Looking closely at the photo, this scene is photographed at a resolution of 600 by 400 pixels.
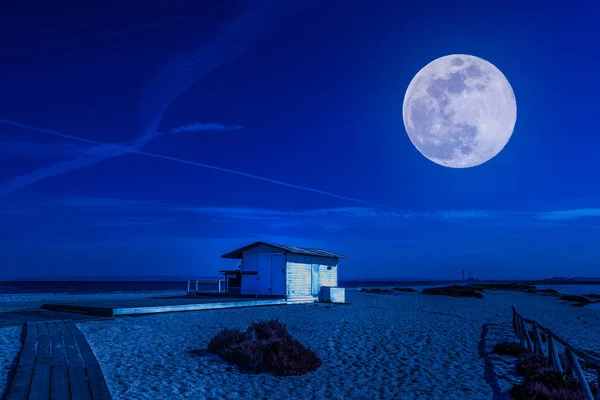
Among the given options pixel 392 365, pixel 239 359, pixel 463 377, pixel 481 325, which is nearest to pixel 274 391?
pixel 239 359

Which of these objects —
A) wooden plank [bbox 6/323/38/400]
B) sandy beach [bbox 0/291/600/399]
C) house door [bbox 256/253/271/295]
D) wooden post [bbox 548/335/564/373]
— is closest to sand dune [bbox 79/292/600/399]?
sandy beach [bbox 0/291/600/399]

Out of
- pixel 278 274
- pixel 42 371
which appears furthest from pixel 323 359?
pixel 278 274

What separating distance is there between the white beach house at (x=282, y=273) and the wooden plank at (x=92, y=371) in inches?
588

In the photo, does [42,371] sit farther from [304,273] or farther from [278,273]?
[304,273]

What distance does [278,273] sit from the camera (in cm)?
2631

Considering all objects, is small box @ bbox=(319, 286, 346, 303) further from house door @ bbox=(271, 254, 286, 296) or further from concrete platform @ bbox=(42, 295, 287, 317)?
concrete platform @ bbox=(42, 295, 287, 317)

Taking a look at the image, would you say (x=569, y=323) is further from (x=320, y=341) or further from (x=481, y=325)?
(x=320, y=341)

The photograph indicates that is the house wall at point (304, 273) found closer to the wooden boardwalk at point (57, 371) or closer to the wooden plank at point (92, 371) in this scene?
the wooden plank at point (92, 371)

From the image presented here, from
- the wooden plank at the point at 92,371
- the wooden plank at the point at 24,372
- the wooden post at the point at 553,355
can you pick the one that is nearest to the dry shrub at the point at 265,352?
the wooden plank at the point at 92,371

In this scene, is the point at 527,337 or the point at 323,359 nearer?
the point at 323,359

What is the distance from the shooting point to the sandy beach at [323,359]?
8117 millimetres

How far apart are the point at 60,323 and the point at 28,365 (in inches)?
267

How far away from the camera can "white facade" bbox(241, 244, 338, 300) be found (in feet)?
85.7

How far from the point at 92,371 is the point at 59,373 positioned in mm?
581
